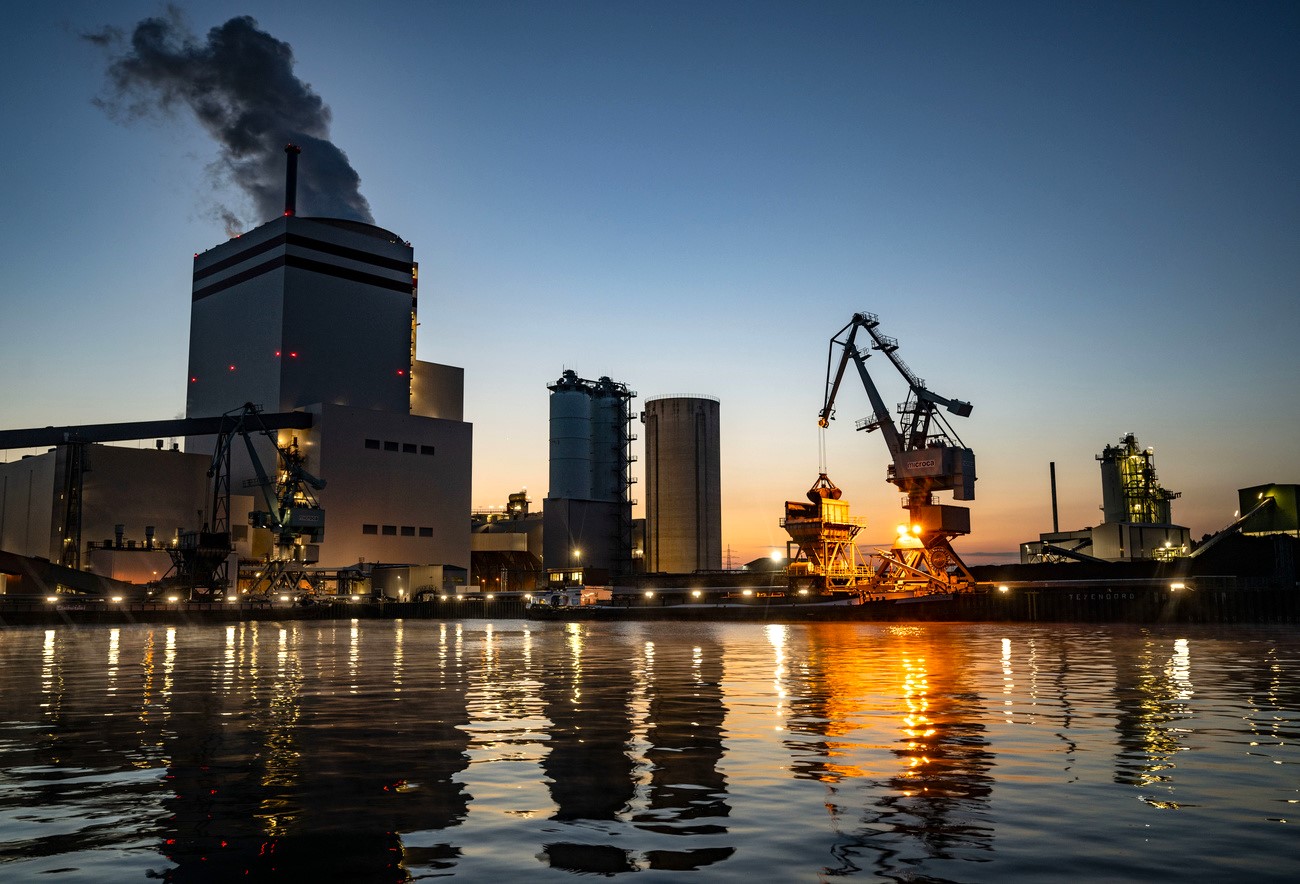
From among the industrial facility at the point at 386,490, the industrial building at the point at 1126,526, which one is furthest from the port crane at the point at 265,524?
the industrial building at the point at 1126,526

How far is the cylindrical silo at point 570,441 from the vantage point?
13250cm

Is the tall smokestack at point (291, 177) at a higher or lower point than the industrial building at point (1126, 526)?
higher

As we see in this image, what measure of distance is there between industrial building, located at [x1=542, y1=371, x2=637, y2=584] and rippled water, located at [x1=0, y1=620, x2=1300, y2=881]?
4183 inches

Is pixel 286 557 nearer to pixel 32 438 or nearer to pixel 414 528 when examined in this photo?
pixel 414 528

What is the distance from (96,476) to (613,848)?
354ft

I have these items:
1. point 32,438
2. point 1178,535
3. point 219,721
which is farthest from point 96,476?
point 1178,535

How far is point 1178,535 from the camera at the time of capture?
4675 inches

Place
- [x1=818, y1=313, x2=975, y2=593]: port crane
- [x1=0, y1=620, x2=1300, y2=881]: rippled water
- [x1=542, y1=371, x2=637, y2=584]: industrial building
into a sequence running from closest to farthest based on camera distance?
[x1=0, y1=620, x2=1300, y2=881]: rippled water < [x1=818, y1=313, x2=975, y2=593]: port crane < [x1=542, y1=371, x2=637, y2=584]: industrial building

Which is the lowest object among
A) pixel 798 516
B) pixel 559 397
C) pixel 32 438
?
pixel 798 516

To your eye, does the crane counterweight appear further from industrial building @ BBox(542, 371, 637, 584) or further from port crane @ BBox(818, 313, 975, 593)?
industrial building @ BBox(542, 371, 637, 584)

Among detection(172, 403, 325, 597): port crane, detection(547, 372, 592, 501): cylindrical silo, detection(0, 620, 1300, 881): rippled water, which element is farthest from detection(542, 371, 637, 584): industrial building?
detection(0, 620, 1300, 881): rippled water

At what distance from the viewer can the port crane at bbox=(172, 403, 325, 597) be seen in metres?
98.7

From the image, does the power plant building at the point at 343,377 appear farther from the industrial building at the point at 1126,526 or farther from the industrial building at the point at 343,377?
the industrial building at the point at 1126,526

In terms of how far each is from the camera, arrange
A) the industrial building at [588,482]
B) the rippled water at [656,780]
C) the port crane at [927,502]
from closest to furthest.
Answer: the rippled water at [656,780] < the port crane at [927,502] < the industrial building at [588,482]
